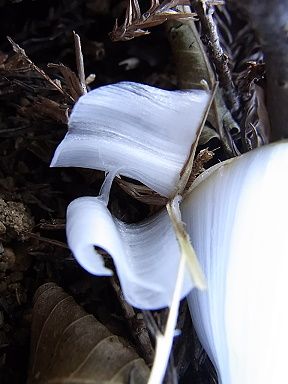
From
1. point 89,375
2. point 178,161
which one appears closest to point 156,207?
point 178,161

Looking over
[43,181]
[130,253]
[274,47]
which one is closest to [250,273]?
[130,253]

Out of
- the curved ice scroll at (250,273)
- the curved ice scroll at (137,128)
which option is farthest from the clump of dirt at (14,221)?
the curved ice scroll at (250,273)

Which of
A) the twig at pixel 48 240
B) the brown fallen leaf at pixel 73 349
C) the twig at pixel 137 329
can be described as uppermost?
the twig at pixel 48 240

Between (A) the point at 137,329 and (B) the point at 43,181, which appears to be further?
(B) the point at 43,181

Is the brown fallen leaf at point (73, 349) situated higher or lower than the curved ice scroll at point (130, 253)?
lower

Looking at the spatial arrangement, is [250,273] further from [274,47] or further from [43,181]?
[43,181]

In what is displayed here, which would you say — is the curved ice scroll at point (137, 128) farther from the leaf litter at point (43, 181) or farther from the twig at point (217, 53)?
the twig at point (217, 53)

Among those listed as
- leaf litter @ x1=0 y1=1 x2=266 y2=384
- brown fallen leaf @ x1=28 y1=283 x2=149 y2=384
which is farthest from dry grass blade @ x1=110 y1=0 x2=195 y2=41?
brown fallen leaf @ x1=28 y1=283 x2=149 y2=384
